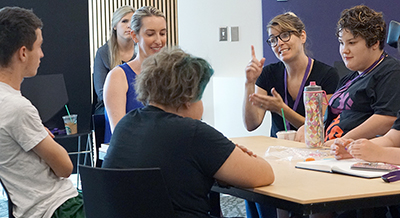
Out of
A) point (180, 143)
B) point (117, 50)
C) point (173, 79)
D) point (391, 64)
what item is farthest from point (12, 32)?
point (117, 50)

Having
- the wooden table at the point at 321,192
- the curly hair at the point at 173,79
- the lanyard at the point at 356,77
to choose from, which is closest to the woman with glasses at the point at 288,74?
the lanyard at the point at 356,77

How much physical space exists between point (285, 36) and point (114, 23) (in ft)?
5.57

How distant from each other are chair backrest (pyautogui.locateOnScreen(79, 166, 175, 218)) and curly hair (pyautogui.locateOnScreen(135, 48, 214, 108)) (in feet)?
1.05

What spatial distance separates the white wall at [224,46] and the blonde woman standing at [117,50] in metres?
1.50

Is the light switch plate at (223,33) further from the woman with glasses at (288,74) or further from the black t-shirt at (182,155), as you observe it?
the black t-shirt at (182,155)

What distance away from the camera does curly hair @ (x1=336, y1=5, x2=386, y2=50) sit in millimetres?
2335

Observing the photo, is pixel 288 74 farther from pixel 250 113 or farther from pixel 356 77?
pixel 356 77

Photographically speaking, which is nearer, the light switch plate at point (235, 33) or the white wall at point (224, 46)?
the white wall at point (224, 46)

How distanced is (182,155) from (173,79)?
255 mm

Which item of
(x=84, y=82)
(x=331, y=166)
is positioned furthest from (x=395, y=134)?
(x=84, y=82)

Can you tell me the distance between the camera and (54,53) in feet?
16.6

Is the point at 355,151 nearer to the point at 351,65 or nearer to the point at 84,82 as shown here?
the point at 351,65

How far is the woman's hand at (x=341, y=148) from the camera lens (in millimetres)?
1892

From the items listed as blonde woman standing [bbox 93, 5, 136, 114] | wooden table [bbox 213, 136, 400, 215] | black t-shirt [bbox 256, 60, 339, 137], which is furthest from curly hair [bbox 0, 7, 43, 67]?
blonde woman standing [bbox 93, 5, 136, 114]
